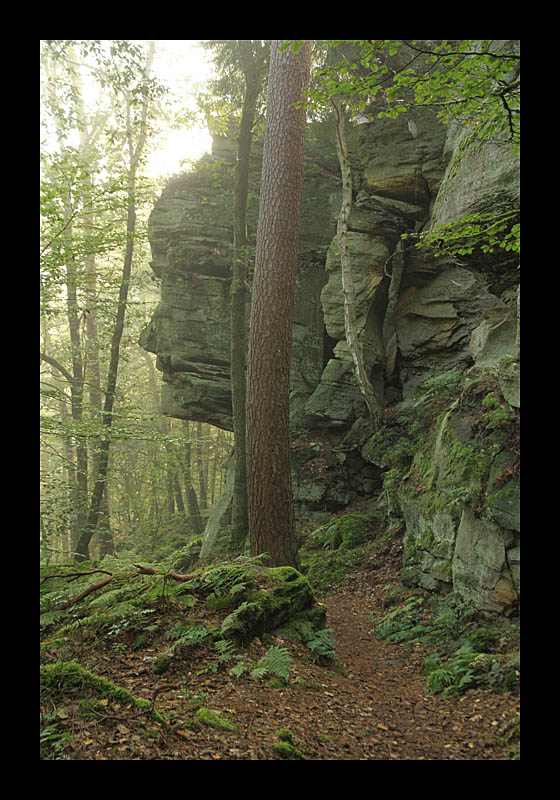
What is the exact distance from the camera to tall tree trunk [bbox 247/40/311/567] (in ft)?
21.4

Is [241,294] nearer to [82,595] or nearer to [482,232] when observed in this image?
[482,232]

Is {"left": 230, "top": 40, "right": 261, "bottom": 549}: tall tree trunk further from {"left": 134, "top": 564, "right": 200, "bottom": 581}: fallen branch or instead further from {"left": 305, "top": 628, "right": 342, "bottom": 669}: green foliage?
{"left": 305, "top": 628, "right": 342, "bottom": 669}: green foliage

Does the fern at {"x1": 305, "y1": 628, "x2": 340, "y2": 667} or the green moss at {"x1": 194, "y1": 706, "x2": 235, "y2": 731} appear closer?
the green moss at {"x1": 194, "y1": 706, "x2": 235, "y2": 731}

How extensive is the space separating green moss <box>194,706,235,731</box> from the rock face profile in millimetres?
3648

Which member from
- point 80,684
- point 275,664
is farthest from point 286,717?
point 80,684

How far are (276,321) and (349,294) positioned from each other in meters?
5.50

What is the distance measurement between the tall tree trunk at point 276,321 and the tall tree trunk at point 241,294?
426 cm

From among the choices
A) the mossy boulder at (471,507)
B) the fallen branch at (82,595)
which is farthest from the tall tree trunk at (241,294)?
the fallen branch at (82,595)

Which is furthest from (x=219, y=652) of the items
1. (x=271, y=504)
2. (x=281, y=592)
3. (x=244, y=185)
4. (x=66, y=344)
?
(x=66, y=344)

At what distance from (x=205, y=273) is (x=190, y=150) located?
4232 millimetres

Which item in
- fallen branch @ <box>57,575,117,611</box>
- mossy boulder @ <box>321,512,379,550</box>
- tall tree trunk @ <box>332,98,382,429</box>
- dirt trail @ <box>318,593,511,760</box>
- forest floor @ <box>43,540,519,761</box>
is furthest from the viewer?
tall tree trunk @ <box>332,98,382,429</box>

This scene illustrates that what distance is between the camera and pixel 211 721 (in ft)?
10.7

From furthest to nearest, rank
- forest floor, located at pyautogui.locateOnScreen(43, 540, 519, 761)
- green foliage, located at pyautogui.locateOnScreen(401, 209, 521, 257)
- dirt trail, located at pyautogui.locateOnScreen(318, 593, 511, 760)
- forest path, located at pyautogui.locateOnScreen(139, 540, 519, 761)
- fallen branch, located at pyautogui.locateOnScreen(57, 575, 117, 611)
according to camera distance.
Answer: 1. green foliage, located at pyautogui.locateOnScreen(401, 209, 521, 257)
2. fallen branch, located at pyautogui.locateOnScreen(57, 575, 117, 611)
3. dirt trail, located at pyautogui.locateOnScreen(318, 593, 511, 760)
4. forest path, located at pyautogui.locateOnScreen(139, 540, 519, 761)
5. forest floor, located at pyautogui.locateOnScreen(43, 540, 519, 761)

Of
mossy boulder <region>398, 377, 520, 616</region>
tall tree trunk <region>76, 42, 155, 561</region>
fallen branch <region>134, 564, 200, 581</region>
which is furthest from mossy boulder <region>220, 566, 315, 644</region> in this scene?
tall tree trunk <region>76, 42, 155, 561</region>
